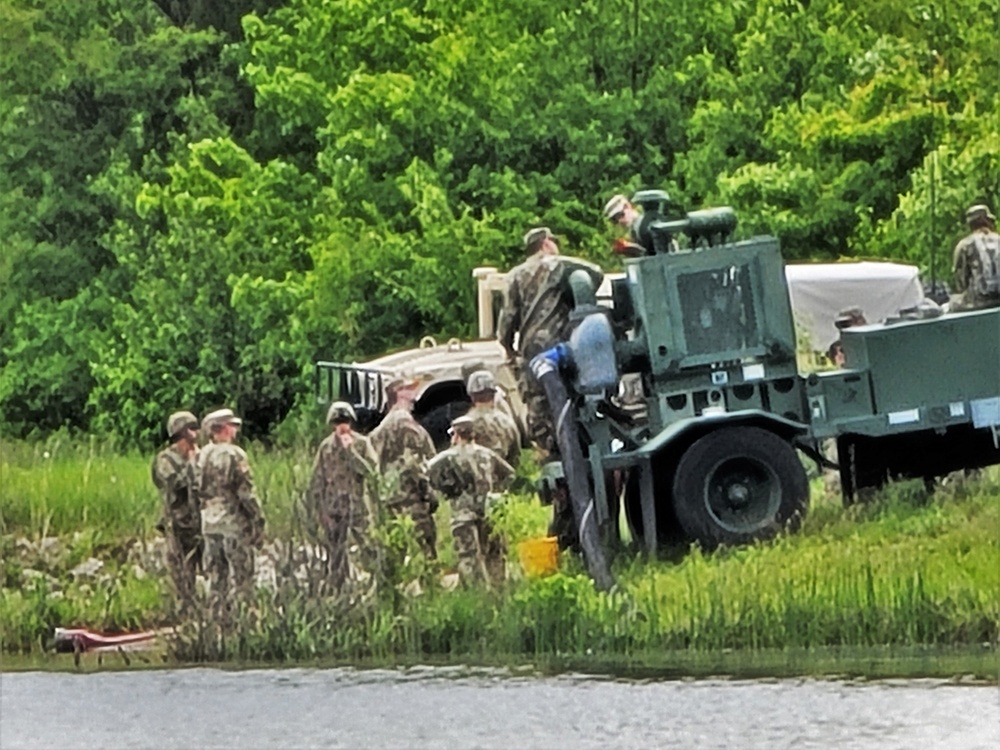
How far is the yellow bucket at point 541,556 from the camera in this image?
46.3 feet

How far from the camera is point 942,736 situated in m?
13.7

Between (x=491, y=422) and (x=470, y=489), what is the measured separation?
0.75 ft

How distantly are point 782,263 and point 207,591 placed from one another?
214 centimetres

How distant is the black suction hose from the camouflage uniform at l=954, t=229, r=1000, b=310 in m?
1.33

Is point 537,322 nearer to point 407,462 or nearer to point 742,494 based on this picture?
point 407,462

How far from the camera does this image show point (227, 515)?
559 inches

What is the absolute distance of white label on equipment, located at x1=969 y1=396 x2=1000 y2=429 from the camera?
1426 cm

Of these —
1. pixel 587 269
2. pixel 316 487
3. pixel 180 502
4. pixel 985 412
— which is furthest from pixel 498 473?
pixel 985 412

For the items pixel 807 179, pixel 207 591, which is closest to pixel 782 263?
pixel 807 179

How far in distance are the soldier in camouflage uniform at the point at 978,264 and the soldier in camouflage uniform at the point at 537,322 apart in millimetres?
1182

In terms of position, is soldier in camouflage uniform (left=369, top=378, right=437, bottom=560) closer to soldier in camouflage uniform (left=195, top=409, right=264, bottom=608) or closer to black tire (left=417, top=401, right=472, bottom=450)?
black tire (left=417, top=401, right=472, bottom=450)

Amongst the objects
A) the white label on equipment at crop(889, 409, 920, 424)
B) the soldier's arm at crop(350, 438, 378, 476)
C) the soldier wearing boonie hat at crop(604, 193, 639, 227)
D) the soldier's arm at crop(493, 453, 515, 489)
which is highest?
the soldier wearing boonie hat at crop(604, 193, 639, 227)

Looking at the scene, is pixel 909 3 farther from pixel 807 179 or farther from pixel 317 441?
pixel 317 441

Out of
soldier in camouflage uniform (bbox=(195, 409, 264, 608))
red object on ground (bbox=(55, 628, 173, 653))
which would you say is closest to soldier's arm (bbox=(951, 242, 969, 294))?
soldier in camouflage uniform (bbox=(195, 409, 264, 608))
